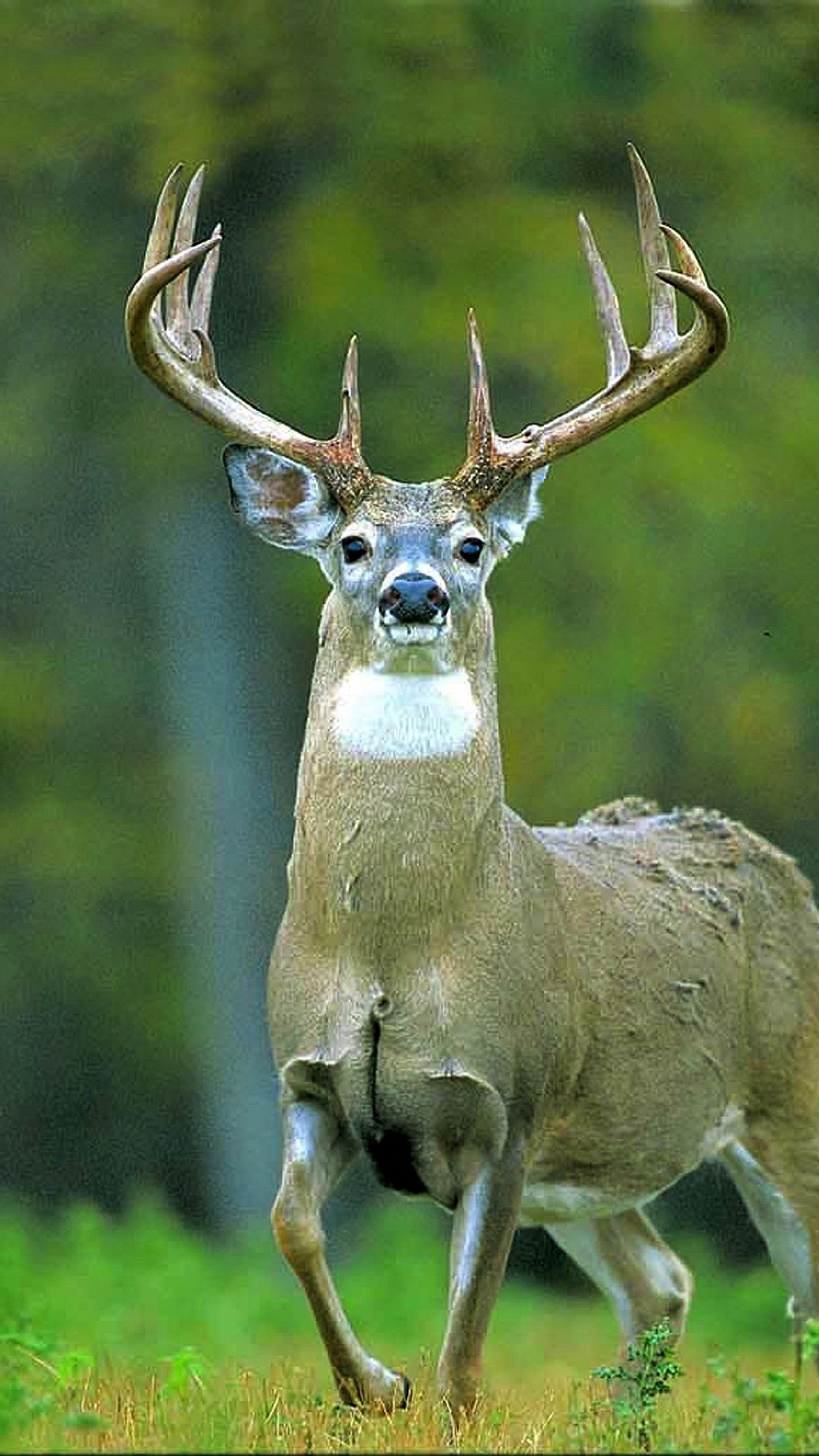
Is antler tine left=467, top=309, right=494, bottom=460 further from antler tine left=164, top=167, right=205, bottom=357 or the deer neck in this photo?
antler tine left=164, top=167, right=205, bottom=357

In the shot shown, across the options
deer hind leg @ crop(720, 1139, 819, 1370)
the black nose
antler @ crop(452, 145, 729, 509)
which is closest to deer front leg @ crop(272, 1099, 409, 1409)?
the black nose

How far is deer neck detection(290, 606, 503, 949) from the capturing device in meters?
7.92

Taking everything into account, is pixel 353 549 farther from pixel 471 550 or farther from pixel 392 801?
pixel 392 801

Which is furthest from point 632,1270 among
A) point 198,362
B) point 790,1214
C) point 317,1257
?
point 198,362

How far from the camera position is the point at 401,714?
26.0 ft

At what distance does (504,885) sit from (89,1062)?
13739mm

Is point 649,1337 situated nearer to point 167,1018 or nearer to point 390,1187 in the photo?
point 390,1187

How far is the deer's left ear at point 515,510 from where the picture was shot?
8.45 m

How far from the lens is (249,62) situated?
16.7 metres

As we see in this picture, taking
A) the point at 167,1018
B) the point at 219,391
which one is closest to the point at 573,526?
the point at 167,1018

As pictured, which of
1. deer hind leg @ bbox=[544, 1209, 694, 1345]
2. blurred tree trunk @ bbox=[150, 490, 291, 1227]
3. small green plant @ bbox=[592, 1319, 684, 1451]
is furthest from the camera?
blurred tree trunk @ bbox=[150, 490, 291, 1227]

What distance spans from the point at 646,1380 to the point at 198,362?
2942 millimetres

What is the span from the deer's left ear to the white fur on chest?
606 mm

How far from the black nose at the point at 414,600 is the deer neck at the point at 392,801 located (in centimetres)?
18
